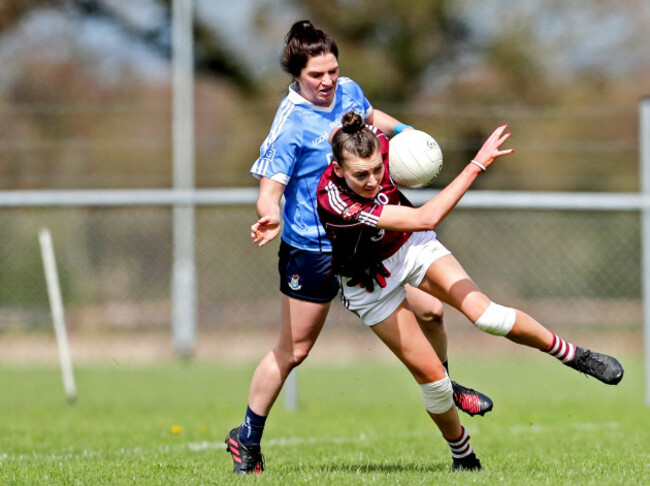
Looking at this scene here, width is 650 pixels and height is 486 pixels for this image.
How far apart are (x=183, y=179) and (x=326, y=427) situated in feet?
21.7

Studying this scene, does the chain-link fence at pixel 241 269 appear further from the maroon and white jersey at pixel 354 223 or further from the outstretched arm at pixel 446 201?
the outstretched arm at pixel 446 201

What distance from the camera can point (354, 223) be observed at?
5.39m

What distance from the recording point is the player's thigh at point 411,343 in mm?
5512

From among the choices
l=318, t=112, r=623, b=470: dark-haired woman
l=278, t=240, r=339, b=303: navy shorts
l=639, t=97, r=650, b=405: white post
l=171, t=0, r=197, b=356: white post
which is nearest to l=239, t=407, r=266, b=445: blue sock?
l=278, t=240, r=339, b=303: navy shorts

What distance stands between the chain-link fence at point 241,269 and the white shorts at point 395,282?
7210 mm

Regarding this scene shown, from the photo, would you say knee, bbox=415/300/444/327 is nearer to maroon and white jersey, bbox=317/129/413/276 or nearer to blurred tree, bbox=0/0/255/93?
maroon and white jersey, bbox=317/129/413/276

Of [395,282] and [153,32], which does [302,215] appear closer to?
[395,282]

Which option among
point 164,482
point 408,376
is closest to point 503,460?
point 164,482

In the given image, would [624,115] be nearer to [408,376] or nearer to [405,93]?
[405,93]

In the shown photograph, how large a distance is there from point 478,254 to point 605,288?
1681 mm

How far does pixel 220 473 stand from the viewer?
5719 mm

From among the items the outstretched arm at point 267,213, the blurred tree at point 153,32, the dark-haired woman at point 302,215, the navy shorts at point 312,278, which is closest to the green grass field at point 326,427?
the dark-haired woman at point 302,215

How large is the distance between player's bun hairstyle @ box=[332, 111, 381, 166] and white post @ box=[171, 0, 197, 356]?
7672 mm

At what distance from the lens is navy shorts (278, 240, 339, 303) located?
5.88 m
